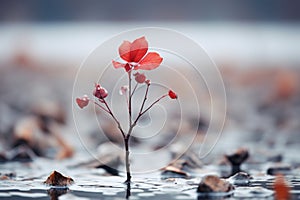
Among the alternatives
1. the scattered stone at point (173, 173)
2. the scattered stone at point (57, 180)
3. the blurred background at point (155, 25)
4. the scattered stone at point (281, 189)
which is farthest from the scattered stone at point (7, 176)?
the blurred background at point (155, 25)

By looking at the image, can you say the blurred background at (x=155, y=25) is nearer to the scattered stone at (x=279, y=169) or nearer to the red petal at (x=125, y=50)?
the scattered stone at (x=279, y=169)

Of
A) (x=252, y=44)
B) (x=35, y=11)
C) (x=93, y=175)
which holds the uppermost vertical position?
(x=35, y=11)

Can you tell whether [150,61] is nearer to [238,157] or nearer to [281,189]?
[281,189]

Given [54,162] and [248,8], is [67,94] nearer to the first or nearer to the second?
[54,162]

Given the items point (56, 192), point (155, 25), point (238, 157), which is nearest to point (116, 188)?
point (56, 192)

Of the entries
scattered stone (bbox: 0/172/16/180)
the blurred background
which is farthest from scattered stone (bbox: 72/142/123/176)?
the blurred background

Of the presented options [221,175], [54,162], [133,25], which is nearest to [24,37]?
[133,25]

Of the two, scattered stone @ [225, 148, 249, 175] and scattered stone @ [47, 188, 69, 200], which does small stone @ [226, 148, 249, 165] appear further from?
scattered stone @ [47, 188, 69, 200]

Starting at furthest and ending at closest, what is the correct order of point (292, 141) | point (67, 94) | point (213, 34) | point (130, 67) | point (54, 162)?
point (213, 34)
point (67, 94)
point (292, 141)
point (54, 162)
point (130, 67)
